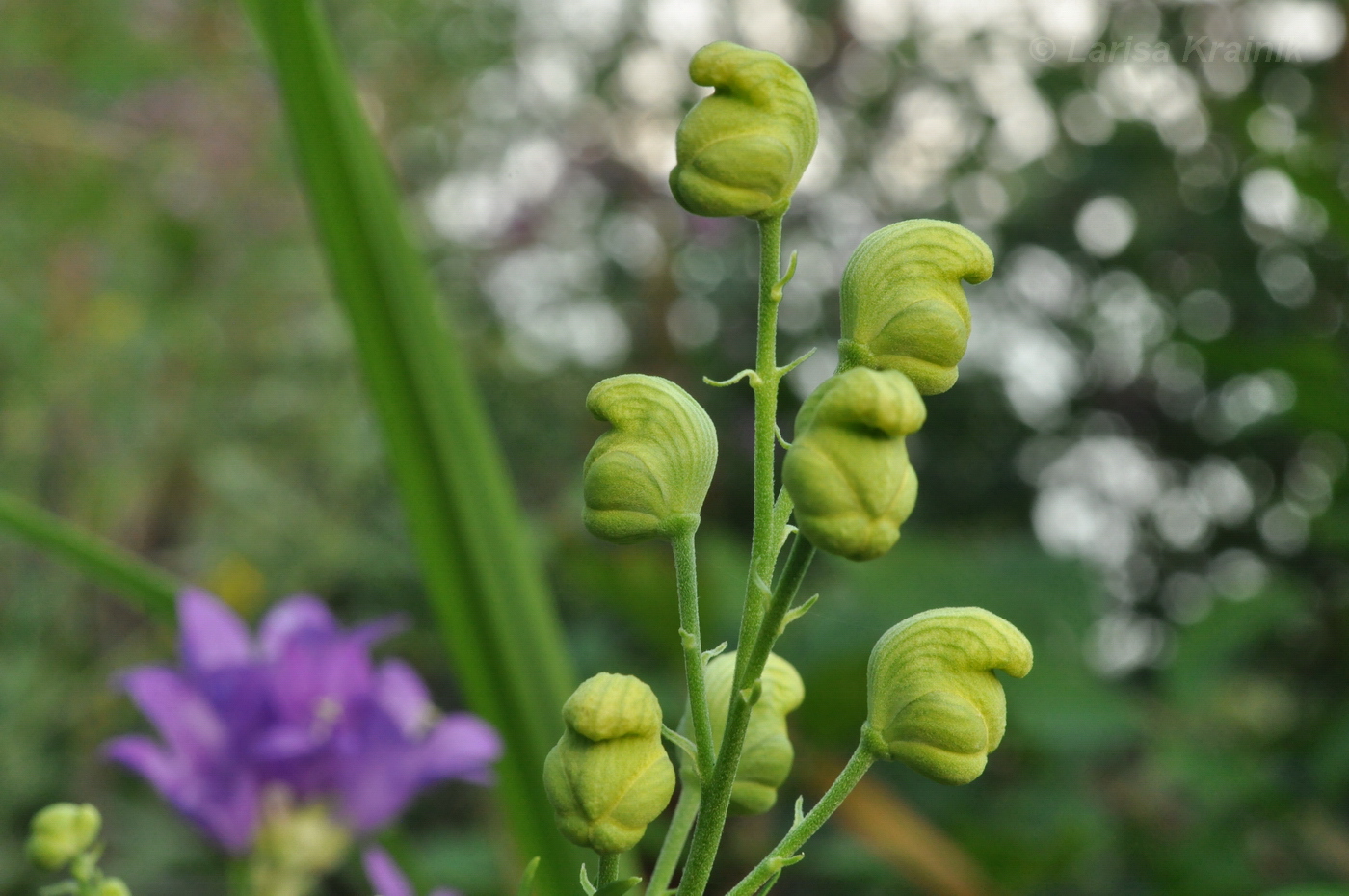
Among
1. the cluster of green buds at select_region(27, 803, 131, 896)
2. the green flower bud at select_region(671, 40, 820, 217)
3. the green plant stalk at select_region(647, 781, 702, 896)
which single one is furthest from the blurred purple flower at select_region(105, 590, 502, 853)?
the green flower bud at select_region(671, 40, 820, 217)

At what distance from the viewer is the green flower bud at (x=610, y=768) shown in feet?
1.05

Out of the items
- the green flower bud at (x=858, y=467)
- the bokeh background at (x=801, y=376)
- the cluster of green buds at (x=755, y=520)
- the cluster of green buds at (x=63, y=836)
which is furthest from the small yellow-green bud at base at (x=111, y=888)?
the bokeh background at (x=801, y=376)

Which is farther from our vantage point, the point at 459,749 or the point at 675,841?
the point at 459,749

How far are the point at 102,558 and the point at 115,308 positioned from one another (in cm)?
150

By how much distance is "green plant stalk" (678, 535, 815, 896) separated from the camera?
287mm

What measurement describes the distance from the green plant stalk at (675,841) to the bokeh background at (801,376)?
71cm

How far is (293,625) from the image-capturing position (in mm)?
722

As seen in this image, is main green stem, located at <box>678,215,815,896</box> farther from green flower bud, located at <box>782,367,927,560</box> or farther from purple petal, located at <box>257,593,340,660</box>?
purple petal, located at <box>257,593,340,660</box>

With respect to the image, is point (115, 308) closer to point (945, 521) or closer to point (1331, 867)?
point (945, 521)

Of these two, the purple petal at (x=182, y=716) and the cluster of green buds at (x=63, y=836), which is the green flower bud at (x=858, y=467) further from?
the purple petal at (x=182, y=716)

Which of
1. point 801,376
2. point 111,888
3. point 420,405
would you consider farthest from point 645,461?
point 801,376

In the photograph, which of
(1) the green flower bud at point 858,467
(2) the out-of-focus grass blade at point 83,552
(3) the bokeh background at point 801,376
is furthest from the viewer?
(3) the bokeh background at point 801,376

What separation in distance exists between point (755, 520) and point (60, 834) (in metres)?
0.29

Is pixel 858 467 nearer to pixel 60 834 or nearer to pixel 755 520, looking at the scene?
pixel 755 520
